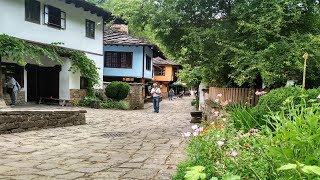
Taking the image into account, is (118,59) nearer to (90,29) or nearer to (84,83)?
(90,29)

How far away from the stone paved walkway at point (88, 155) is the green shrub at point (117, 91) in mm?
13296

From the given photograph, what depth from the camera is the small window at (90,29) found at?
21562mm

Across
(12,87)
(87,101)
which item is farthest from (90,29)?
(12,87)

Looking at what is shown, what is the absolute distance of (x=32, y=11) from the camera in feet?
56.4

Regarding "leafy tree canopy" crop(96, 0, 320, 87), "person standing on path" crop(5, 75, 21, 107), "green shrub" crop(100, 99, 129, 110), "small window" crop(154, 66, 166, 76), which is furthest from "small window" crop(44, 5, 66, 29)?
"small window" crop(154, 66, 166, 76)

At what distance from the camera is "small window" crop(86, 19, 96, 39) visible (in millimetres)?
21562

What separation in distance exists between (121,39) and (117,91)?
7969 millimetres

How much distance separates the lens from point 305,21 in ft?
30.5

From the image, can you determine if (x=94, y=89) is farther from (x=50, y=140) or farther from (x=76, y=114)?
(x=50, y=140)

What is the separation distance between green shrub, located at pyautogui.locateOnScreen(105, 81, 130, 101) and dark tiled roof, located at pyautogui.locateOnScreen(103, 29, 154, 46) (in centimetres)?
652

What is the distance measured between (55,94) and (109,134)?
12.2 m

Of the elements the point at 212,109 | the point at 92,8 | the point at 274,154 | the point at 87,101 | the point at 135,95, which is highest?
the point at 92,8

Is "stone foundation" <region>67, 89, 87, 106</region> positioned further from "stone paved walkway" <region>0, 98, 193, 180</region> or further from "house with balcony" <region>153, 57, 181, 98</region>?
"house with balcony" <region>153, 57, 181, 98</region>

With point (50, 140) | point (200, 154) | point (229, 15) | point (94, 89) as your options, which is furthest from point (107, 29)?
point (200, 154)
